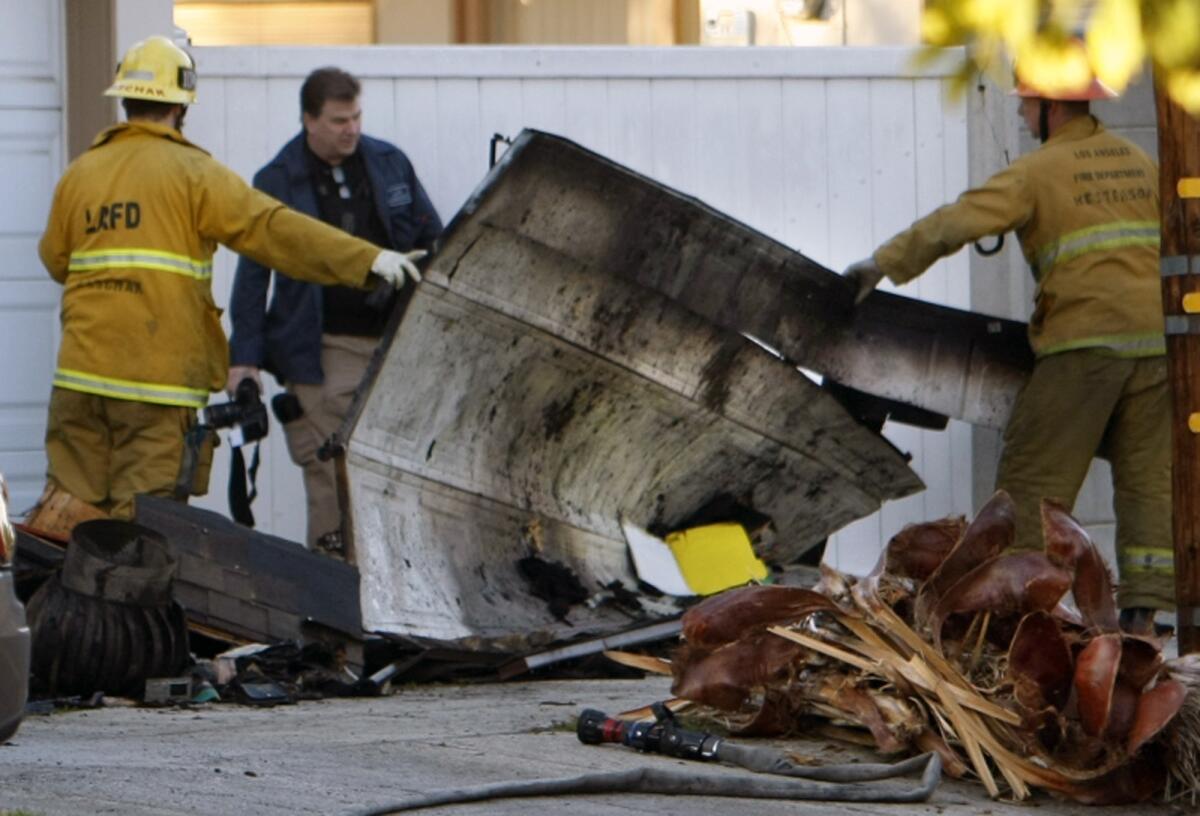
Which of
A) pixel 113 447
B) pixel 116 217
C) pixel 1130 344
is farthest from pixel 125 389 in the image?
pixel 1130 344

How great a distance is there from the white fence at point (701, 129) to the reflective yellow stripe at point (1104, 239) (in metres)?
1.64

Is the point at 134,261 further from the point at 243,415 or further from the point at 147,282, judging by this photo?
the point at 243,415

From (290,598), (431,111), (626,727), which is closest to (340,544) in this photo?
(290,598)

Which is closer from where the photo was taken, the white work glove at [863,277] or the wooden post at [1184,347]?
the wooden post at [1184,347]

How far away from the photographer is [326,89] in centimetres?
821

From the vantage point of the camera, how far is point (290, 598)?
280 inches

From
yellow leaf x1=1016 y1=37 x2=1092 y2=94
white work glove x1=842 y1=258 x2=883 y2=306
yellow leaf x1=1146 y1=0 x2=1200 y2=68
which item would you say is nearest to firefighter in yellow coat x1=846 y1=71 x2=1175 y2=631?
white work glove x1=842 y1=258 x2=883 y2=306

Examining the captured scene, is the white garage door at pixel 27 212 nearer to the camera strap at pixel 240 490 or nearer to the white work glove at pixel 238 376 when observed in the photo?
the camera strap at pixel 240 490

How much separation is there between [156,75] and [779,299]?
7.06 feet

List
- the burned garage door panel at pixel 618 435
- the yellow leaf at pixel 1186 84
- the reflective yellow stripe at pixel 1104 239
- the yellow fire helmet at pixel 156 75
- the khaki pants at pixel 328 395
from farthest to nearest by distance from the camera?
the khaki pants at pixel 328 395 → the burned garage door panel at pixel 618 435 → the reflective yellow stripe at pixel 1104 239 → the yellow fire helmet at pixel 156 75 → the yellow leaf at pixel 1186 84

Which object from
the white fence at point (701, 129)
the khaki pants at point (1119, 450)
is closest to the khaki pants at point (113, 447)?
the white fence at point (701, 129)

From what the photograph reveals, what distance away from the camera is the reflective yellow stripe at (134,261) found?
291 inches

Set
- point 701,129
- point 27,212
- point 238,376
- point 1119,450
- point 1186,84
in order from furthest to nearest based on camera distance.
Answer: point 701,129 → point 27,212 → point 238,376 → point 1119,450 → point 1186,84

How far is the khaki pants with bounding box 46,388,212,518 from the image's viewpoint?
24.2ft
